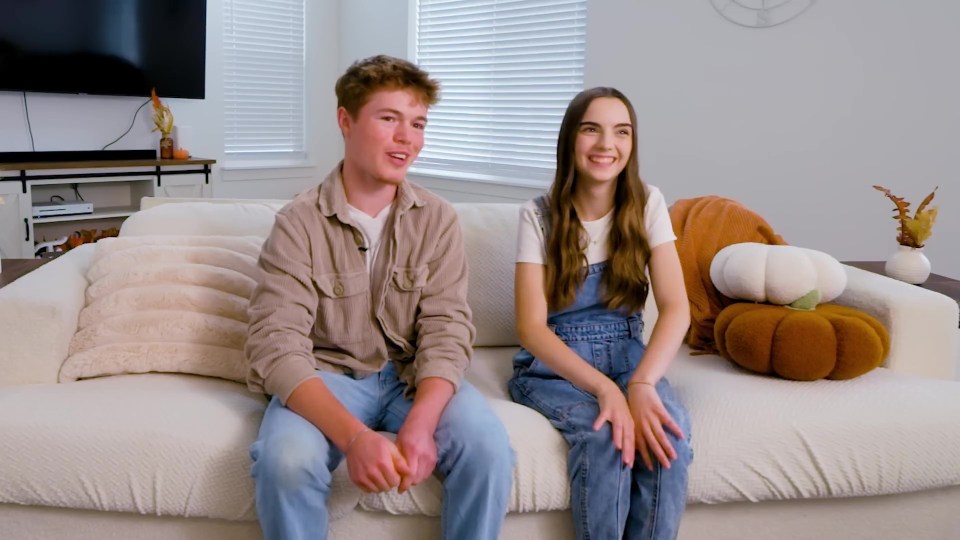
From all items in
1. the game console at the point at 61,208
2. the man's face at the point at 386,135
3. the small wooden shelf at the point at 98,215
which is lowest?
the small wooden shelf at the point at 98,215

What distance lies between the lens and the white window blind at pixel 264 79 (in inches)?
207

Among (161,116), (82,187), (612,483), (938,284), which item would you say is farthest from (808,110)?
(82,187)

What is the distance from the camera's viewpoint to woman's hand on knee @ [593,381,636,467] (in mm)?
1401

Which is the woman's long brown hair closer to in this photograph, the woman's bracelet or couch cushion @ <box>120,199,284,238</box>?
the woman's bracelet

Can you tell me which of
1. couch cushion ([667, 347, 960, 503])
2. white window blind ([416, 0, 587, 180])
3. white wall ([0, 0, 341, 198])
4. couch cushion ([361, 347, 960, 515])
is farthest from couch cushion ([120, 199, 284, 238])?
white wall ([0, 0, 341, 198])

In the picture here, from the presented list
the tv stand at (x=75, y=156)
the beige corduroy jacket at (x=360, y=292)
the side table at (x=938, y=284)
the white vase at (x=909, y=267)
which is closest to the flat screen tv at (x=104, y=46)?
the tv stand at (x=75, y=156)

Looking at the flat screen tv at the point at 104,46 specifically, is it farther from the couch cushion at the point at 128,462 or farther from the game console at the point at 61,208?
the couch cushion at the point at 128,462

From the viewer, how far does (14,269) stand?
6.79 ft

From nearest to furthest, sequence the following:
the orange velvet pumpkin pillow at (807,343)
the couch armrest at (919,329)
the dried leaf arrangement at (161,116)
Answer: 1. the orange velvet pumpkin pillow at (807,343)
2. the couch armrest at (919,329)
3. the dried leaf arrangement at (161,116)

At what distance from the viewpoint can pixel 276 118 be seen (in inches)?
218

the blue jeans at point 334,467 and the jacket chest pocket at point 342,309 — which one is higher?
the jacket chest pocket at point 342,309

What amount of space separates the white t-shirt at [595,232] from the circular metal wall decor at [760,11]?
6.61 feet

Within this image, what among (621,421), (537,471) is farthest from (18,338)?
(621,421)

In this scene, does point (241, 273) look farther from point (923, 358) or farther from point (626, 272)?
point (923, 358)
